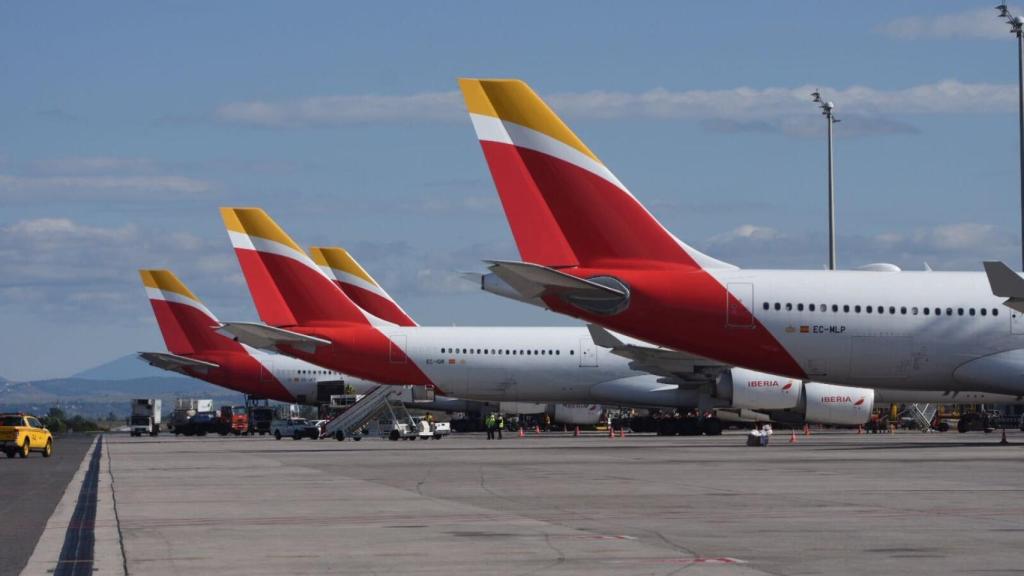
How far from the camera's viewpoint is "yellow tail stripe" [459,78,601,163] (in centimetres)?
4088

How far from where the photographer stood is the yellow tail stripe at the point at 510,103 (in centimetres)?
4088

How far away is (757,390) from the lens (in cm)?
5681

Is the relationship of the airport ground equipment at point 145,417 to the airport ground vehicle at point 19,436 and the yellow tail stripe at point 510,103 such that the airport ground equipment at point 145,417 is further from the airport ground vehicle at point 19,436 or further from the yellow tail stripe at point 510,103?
the yellow tail stripe at point 510,103

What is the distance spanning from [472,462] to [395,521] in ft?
61.1

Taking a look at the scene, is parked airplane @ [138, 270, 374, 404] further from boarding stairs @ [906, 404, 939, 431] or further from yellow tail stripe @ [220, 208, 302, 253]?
boarding stairs @ [906, 404, 939, 431]

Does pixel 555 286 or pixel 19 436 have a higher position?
pixel 555 286

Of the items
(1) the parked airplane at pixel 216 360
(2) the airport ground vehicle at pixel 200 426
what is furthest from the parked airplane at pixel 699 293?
(2) the airport ground vehicle at pixel 200 426

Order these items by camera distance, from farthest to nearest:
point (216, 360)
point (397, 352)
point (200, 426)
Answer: point (200, 426) → point (216, 360) → point (397, 352)

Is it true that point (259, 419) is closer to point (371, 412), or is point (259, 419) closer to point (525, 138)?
point (371, 412)

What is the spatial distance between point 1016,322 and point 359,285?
43.1m

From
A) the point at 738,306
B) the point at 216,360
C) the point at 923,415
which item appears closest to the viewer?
the point at 738,306

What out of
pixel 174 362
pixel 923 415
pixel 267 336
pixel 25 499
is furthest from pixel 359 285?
pixel 25 499

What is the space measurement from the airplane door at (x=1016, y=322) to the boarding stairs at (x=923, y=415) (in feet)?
113

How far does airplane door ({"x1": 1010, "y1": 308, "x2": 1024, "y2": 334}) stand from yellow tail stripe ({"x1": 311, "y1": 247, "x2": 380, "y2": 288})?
42430 mm
